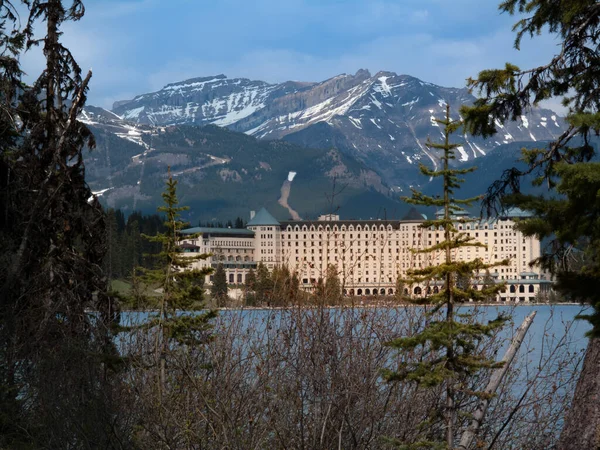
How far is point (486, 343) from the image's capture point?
9.73 meters

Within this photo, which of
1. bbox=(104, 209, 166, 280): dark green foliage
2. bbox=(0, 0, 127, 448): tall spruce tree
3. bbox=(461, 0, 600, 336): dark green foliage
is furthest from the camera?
bbox=(104, 209, 166, 280): dark green foliage

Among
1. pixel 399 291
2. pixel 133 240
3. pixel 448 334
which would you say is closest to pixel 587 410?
pixel 448 334

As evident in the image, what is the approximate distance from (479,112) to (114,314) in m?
5.88

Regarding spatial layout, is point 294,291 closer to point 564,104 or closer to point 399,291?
point 399,291

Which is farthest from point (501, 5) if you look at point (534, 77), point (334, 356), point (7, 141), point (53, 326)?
point (7, 141)

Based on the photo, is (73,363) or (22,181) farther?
(22,181)

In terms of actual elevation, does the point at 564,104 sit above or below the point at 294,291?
above

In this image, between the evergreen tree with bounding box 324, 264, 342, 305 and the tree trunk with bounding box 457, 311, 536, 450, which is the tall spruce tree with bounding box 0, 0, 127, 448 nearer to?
the evergreen tree with bounding box 324, 264, 342, 305

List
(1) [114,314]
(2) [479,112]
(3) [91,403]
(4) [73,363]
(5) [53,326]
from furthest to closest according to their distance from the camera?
1. (1) [114,314]
2. (5) [53,326]
3. (2) [479,112]
4. (4) [73,363]
5. (3) [91,403]

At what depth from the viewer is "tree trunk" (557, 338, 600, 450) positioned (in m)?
8.12

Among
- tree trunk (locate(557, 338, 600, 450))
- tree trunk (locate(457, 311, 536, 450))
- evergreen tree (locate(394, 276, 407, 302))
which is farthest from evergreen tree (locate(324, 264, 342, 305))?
tree trunk (locate(557, 338, 600, 450))

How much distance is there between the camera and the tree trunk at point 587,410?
8120 mm

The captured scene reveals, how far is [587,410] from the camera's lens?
26.8ft

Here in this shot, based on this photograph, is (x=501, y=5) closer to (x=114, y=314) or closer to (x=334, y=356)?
(x=334, y=356)
